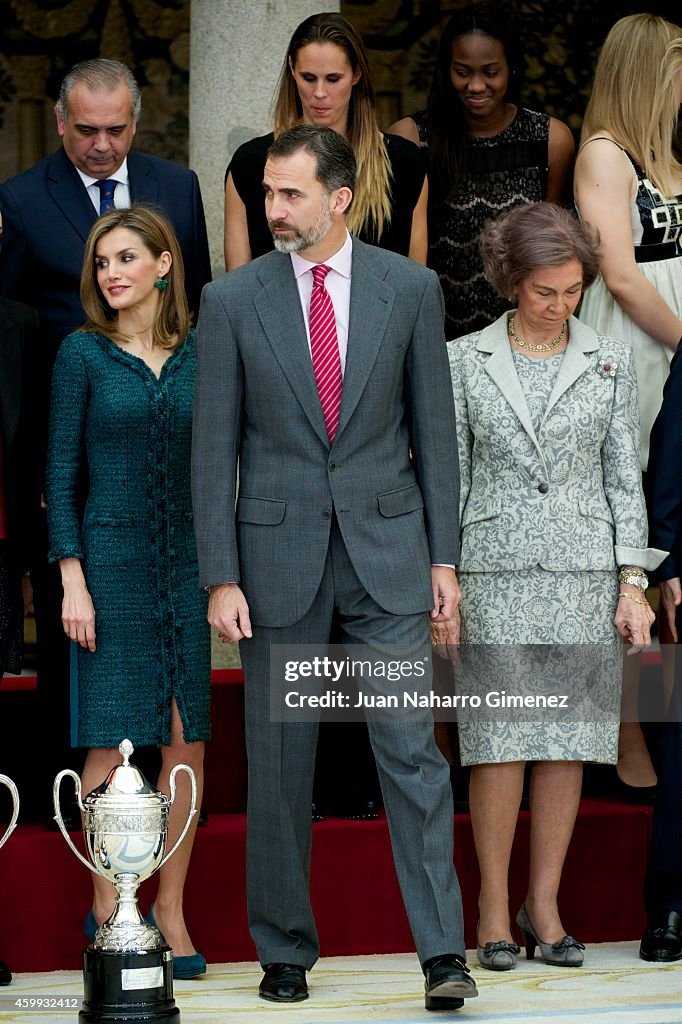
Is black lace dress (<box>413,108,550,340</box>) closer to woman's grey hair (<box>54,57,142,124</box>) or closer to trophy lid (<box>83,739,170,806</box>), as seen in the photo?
woman's grey hair (<box>54,57,142,124</box>)

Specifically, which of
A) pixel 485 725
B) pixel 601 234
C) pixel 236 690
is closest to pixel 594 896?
pixel 485 725

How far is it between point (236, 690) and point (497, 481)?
1186mm

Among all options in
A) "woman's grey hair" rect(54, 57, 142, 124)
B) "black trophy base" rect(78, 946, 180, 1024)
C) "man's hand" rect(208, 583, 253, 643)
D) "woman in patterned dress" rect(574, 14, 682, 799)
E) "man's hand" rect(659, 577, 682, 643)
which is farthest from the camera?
"woman in patterned dress" rect(574, 14, 682, 799)

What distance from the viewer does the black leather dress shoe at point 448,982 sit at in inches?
167

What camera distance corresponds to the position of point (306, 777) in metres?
4.54

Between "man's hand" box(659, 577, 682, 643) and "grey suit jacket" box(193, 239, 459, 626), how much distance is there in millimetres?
825

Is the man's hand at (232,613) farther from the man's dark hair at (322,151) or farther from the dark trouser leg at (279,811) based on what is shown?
the man's dark hair at (322,151)

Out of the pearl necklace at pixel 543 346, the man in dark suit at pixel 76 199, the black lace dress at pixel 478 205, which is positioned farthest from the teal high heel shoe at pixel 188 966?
the black lace dress at pixel 478 205

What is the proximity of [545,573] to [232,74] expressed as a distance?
2.32m

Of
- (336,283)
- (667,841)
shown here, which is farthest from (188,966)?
(336,283)

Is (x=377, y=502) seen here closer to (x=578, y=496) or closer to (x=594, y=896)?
(x=578, y=496)

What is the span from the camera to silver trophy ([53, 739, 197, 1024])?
4.05 meters

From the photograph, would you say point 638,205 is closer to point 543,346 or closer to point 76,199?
point 543,346

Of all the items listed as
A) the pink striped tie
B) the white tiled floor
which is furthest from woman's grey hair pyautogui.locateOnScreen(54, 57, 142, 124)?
the white tiled floor
